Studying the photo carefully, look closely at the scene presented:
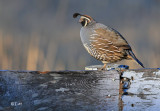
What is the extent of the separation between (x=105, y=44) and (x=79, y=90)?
111 cm

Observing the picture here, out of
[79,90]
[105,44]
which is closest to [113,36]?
[105,44]

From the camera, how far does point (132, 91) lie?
1750 mm

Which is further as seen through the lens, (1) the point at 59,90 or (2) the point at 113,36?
(2) the point at 113,36

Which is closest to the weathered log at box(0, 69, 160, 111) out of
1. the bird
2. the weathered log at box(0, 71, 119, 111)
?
the weathered log at box(0, 71, 119, 111)

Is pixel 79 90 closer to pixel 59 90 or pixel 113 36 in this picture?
pixel 59 90

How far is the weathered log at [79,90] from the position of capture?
1.59 metres

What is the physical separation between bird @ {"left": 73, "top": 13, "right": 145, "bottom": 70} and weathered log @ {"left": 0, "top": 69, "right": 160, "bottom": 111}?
0.85 metres

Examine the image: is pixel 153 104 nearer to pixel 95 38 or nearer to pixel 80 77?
pixel 80 77

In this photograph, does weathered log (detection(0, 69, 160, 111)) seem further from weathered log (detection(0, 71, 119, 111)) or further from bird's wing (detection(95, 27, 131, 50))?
bird's wing (detection(95, 27, 131, 50))

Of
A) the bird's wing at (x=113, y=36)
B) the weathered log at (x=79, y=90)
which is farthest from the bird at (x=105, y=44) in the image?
the weathered log at (x=79, y=90)

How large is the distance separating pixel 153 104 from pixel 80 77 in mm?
593

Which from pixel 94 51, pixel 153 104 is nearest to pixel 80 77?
pixel 153 104

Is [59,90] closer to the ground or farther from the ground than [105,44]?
closer to the ground

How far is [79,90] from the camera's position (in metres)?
1.71
